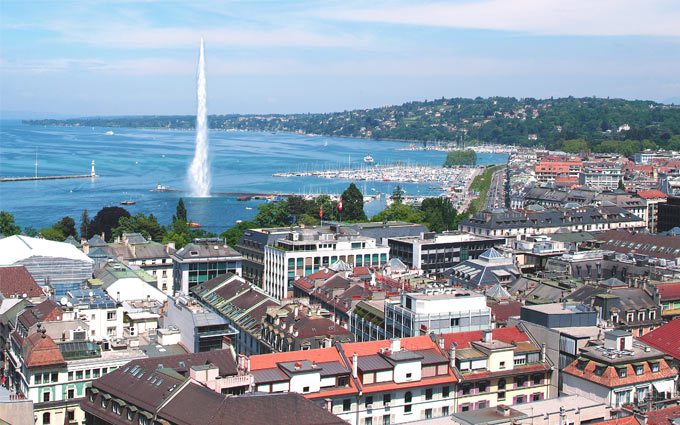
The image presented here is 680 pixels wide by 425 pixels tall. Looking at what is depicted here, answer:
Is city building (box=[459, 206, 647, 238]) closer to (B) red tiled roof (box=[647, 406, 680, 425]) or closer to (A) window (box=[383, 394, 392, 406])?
(A) window (box=[383, 394, 392, 406])

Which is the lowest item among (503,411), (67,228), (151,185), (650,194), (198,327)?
(151,185)

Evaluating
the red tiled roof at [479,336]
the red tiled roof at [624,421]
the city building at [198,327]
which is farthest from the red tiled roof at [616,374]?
the city building at [198,327]

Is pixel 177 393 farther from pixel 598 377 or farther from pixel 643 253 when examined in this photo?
pixel 643 253

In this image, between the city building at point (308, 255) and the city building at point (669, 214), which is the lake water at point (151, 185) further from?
the city building at point (308, 255)

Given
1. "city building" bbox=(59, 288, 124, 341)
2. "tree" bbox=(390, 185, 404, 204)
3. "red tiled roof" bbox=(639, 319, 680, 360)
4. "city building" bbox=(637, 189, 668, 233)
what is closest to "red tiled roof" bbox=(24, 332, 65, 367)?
"city building" bbox=(59, 288, 124, 341)

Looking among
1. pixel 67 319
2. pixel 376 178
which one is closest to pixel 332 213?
pixel 67 319

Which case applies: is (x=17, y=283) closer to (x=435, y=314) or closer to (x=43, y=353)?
(x=43, y=353)

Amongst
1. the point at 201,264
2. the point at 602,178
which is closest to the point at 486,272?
the point at 201,264
